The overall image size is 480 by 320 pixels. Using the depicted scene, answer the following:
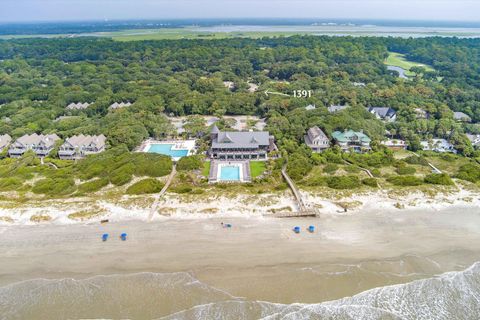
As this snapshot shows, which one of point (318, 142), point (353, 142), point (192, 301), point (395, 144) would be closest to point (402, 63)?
point (395, 144)

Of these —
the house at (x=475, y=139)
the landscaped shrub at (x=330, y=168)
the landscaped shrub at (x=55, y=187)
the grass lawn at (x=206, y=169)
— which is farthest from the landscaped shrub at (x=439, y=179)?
the landscaped shrub at (x=55, y=187)

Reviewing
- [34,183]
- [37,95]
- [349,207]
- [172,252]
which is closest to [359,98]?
[349,207]

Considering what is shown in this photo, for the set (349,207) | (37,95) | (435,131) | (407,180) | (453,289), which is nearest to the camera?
(453,289)

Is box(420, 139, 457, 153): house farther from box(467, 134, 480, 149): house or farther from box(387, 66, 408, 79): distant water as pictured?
box(387, 66, 408, 79): distant water

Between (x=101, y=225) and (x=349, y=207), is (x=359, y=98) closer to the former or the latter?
(x=349, y=207)

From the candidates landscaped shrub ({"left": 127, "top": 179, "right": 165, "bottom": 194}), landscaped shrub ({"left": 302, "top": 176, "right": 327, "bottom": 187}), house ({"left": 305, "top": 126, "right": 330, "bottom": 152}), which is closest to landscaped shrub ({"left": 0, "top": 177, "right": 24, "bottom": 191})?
landscaped shrub ({"left": 127, "top": 179, "right": 165, "bottom": 194})

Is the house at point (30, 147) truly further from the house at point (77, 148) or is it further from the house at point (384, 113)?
the house at point (384, 113)
